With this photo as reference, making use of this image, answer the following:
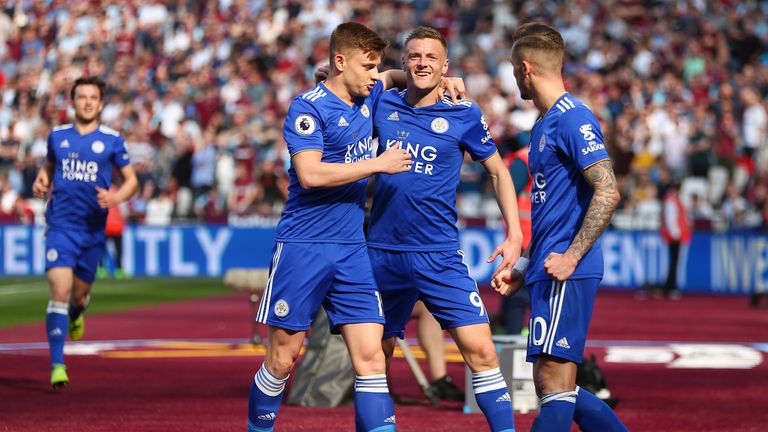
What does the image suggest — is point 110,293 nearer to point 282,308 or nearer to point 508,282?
point 282,308

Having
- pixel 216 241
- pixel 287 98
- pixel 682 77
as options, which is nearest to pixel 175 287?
pixel 216 241

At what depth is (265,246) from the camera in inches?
1038

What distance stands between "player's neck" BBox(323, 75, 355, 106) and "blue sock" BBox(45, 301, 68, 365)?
4.90m

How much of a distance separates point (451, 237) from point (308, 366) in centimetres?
302

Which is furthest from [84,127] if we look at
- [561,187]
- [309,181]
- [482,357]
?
[561,187]

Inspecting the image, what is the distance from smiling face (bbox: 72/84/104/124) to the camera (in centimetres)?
1176

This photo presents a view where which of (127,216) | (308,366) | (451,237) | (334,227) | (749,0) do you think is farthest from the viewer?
(749,0)

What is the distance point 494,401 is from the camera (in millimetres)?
7672

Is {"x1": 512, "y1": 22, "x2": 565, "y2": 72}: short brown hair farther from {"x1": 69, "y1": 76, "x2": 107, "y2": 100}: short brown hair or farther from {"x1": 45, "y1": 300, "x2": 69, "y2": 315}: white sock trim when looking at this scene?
{"x1": 45, "y1": 300, "x2": 69, "y2": 315}: white sock trim

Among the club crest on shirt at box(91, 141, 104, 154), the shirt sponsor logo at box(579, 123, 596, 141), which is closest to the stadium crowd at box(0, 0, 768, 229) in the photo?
the club crest on shirt at box(91, 141, 104, 154)

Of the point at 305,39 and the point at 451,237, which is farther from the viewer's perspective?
the point at 305,39

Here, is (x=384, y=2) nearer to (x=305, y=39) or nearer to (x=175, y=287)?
(x=305, y=39)

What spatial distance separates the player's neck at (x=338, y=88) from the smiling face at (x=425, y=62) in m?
0.57

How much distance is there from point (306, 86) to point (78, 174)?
18516 millimetres
